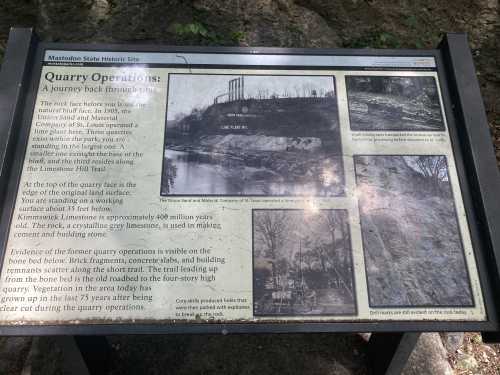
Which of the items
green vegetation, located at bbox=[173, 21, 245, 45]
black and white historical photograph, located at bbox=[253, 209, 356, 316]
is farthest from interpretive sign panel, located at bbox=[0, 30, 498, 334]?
green vegetation, located at bbox=[173, 21, 245, 45]

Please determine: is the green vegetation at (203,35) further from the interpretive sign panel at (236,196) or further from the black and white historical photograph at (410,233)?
the black and white historical photograph at (410,233)

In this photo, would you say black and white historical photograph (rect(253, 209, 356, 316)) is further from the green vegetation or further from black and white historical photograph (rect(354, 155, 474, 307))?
the green vegetation

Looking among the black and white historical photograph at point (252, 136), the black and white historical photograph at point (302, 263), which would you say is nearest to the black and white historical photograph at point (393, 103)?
the black and white historical photograph at point (252, 136)

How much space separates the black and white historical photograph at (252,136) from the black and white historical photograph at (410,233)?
0.20m

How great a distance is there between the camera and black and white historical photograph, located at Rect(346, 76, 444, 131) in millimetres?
1865

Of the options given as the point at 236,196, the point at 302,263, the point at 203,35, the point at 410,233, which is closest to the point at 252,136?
the point at 236,196

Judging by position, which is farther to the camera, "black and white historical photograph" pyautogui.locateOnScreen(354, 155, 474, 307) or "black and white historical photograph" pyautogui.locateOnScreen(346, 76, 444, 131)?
"black and white historical photograph" pyautogui.locateOnScreen(346, 76, 444, 131)

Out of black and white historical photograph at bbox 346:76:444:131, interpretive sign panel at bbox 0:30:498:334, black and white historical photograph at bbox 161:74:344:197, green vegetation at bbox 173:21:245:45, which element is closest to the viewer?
interpretive sign panel at bbox 0:30:498:334

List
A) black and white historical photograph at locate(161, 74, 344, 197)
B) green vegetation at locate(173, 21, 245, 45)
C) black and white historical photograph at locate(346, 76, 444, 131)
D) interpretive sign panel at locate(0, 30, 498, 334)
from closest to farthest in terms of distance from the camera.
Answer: interpretive sign panel at locate(0, 30, 498, 334) < black and white historical photograph at locate(161, 74, 344, 197) < black and white historical photograph at locate(346, 76, 444, 131) < green vegetation at locate(173, 21, 245, 45)

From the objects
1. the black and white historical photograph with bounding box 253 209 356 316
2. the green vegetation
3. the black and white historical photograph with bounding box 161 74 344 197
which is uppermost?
the green vegetation

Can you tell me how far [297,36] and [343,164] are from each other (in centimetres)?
191

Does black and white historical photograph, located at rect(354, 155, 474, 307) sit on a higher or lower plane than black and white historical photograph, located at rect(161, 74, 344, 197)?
lower

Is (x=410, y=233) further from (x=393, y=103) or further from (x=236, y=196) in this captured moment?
(x=236, y=196)

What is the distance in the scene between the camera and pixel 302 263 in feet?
5.33
